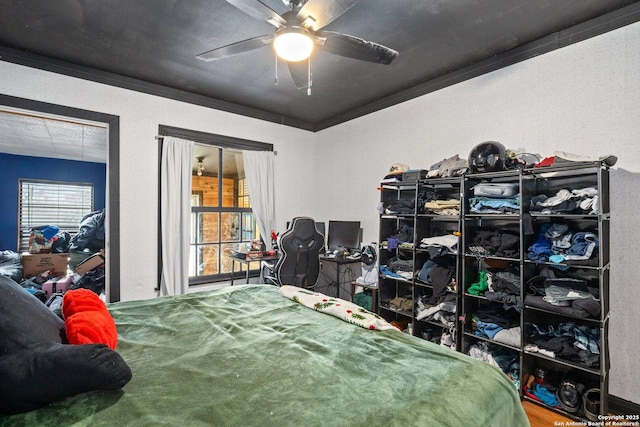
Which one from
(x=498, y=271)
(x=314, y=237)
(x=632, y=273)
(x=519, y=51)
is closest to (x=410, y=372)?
(x=498, y=271)

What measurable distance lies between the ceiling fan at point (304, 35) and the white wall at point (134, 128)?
1.61 meters

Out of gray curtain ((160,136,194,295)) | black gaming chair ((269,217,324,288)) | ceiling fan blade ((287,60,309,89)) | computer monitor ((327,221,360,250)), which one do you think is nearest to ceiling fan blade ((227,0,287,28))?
ceiling fan blade ((287,60,309,89))

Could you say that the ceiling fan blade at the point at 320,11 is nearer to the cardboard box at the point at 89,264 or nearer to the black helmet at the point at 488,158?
the black helmet at the point at 488,158

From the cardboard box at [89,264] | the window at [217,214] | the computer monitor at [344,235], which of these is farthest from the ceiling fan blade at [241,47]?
the cardboard box at [89,264]

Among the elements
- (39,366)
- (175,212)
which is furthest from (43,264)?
(39,366)

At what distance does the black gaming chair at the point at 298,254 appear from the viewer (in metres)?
3.36

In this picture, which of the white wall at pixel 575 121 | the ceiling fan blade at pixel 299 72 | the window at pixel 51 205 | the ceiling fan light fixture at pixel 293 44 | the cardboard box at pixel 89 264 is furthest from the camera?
the window at pixel 51 205

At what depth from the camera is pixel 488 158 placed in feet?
8.08

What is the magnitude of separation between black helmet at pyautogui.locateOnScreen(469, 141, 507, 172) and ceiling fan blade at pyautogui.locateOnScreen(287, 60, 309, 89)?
147 cm

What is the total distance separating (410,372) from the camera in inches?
47.9

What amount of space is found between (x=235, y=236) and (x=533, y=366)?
3462mm

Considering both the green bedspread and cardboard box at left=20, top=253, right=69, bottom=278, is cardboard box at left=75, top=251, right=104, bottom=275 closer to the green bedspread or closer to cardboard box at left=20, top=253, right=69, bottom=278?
cardboard box at left=20, top=253, right=69, bottom=278

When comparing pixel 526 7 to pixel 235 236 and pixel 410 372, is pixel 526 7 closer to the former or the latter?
pixel 410 372

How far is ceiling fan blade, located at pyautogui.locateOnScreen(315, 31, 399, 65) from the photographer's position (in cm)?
195
